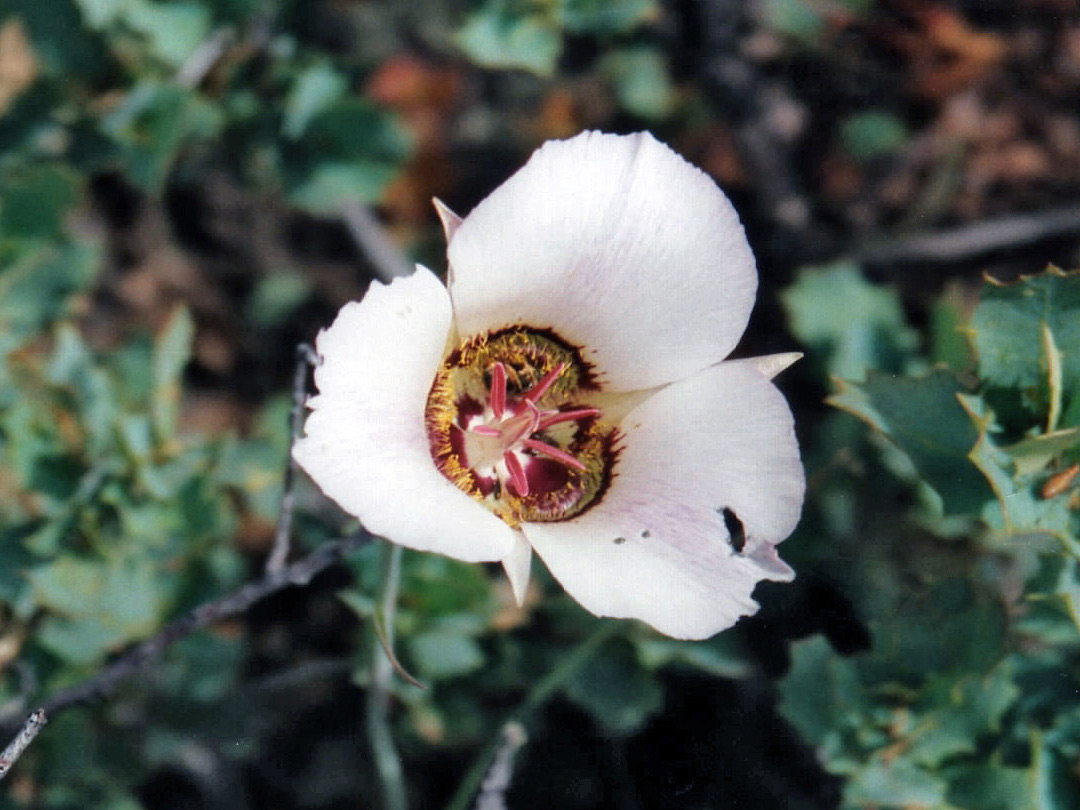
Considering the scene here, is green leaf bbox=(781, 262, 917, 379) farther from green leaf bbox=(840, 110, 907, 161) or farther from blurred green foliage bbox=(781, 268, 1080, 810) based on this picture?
green leaf bbox=(840, 110, 907, 161)

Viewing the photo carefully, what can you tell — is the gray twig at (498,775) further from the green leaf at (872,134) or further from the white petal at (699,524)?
the green leaf at (872,134)

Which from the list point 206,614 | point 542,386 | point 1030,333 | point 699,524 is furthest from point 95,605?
point 1030,333

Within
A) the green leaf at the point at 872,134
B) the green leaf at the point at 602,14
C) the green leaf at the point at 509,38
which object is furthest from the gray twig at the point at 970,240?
the green leaf at the point at 509,38

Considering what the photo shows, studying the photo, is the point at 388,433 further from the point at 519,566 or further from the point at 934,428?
the point at 934,428

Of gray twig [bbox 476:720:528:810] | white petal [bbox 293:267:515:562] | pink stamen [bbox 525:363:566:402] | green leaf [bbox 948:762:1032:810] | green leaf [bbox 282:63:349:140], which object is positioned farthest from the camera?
green leaf [bbox 282:63:349:140]

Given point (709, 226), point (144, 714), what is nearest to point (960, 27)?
point (709, 226)

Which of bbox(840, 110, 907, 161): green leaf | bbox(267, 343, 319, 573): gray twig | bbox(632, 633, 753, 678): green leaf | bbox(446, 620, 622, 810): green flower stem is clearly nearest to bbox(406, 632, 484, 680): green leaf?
bbox(446, 620, 622, 810): green flower stem
